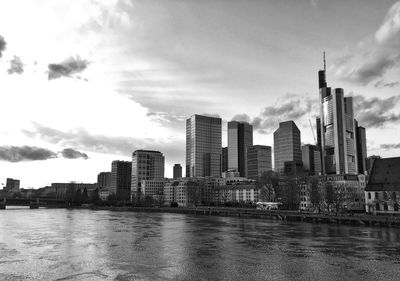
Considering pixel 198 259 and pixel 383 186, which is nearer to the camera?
pixel 198 259

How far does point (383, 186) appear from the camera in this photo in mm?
140375

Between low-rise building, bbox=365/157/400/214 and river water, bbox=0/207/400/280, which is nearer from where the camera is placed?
river water, bbox=0/207/400/280

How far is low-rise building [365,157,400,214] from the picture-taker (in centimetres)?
12821

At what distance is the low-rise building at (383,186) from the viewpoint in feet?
421

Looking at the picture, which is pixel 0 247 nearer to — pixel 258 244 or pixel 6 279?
pixel 6 279

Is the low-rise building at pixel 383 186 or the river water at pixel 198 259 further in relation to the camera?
the low-rise building at pixel 383 186

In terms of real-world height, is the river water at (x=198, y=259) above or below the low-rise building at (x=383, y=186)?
below

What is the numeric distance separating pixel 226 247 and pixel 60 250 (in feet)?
74.0

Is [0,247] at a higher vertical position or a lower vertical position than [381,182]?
lower

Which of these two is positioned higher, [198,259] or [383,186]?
[383,186]

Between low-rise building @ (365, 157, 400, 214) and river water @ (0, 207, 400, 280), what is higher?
low-rise building @ (365, 157, 400, 214)

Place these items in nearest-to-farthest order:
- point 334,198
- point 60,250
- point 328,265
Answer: point 328,265 → point 60,250 → point 334,198

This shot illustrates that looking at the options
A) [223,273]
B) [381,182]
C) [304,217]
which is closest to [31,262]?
[223,273]

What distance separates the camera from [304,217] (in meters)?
119
